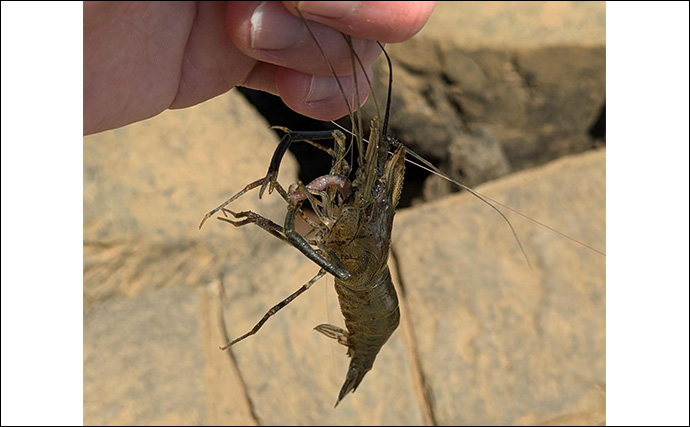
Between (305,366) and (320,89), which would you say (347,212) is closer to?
(320,89)

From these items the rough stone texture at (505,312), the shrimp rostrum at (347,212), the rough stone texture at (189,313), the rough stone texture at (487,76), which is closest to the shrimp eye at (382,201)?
the shrimp rostrum at (347,212)

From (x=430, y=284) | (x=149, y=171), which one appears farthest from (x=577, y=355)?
(x=149, y=171)

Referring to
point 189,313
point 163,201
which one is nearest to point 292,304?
point 189,313

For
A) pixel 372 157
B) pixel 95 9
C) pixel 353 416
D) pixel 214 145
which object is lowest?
pixel 353 416

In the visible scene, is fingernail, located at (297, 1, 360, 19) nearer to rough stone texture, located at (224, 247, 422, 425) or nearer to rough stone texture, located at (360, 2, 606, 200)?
rough stone texture, located at (224, 247, 422, 425)

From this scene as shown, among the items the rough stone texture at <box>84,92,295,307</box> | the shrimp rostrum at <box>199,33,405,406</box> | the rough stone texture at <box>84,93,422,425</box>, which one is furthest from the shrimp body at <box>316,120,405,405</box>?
the rough stone texture at <box>84,92,295,307</box>

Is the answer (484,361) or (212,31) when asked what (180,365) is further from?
(212,31)

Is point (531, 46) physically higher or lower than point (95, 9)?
higher
